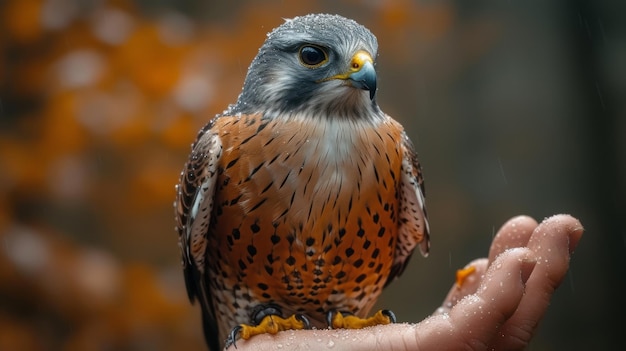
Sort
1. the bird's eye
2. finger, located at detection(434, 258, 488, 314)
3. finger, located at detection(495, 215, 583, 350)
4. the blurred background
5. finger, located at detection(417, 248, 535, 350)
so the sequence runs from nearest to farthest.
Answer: finger, located at detection(417, 248, 535, 350)
finger, located at detection(495, 215, 583, 350)
the bird's eye
finger, located at detection(434, 258, 488, 314)
the blurred background

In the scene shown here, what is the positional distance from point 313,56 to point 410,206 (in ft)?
1.29

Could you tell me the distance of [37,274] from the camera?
2107 mm

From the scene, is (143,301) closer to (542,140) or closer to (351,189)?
(351,189)

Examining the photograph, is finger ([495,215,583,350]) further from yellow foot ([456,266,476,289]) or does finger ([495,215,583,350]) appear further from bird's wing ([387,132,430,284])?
yellow foot ([456,266,476,289])

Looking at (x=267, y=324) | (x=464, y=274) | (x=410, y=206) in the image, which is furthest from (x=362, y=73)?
(x=464, y=274)

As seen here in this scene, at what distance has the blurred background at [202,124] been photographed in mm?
2113

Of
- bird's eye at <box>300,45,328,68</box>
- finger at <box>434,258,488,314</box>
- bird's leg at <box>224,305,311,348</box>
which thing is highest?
bird's eye at <box>300,45,328,68</box>

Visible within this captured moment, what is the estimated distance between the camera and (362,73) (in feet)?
3.46

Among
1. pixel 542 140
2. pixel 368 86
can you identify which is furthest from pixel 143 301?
pixel 542 140

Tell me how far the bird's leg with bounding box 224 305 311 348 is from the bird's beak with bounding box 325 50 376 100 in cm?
45

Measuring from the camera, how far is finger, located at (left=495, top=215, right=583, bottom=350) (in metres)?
1.01

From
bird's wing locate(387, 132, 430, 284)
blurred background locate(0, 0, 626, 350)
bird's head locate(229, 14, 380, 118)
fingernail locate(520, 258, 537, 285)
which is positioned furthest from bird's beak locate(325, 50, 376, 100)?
blurred background locate(0, 0, 626, 350)

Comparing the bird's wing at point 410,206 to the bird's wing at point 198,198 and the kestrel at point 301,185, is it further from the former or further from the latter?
the bird's wing at point 198,198

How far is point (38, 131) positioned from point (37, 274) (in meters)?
0.47
